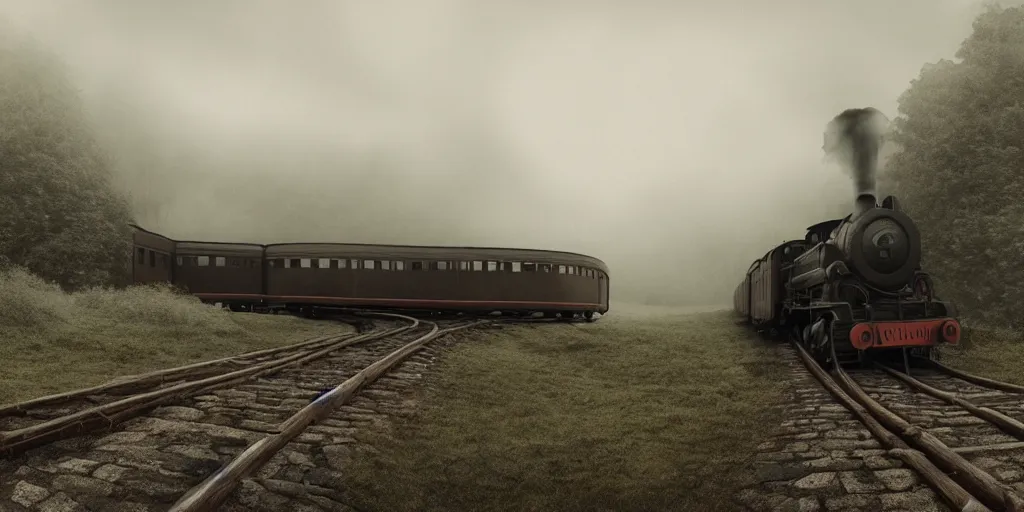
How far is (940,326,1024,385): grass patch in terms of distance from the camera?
9.07 m

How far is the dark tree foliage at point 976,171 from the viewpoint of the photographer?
14742 millimetres

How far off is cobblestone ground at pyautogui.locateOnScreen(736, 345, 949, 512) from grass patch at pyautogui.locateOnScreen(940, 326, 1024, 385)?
4.20 m

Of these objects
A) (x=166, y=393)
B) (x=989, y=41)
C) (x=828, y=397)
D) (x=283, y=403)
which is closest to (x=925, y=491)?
(x=828, y=397)

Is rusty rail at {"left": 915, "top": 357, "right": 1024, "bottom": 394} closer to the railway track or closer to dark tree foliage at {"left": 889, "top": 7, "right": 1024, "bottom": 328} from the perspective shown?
the railway track

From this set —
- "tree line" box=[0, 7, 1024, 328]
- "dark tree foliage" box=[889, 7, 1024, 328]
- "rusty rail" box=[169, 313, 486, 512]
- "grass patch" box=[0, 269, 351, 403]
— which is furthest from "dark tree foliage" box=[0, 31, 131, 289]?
"dark tree foliage" box=[889, 7, 1024, 328]

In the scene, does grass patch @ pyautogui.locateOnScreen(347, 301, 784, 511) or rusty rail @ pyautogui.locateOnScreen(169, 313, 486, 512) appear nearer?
rusty rail @ pyautogui.locateOnScreen(169, 313, 486, 512)

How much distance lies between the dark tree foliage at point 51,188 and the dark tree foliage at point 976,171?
913 inches

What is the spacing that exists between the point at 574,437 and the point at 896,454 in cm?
267

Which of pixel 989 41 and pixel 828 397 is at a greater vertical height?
pixel 989 41

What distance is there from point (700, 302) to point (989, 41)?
44.3 meters

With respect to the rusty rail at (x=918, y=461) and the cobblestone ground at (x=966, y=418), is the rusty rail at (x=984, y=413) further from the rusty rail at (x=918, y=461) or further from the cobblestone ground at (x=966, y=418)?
the rusty rail at (x=918, y=461)

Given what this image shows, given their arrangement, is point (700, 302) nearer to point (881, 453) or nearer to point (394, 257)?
point (394, 257)

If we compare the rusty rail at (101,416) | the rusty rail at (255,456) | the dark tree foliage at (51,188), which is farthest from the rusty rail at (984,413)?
the dark tree foliage at (51,188)

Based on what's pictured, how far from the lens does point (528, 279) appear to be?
20.3m
